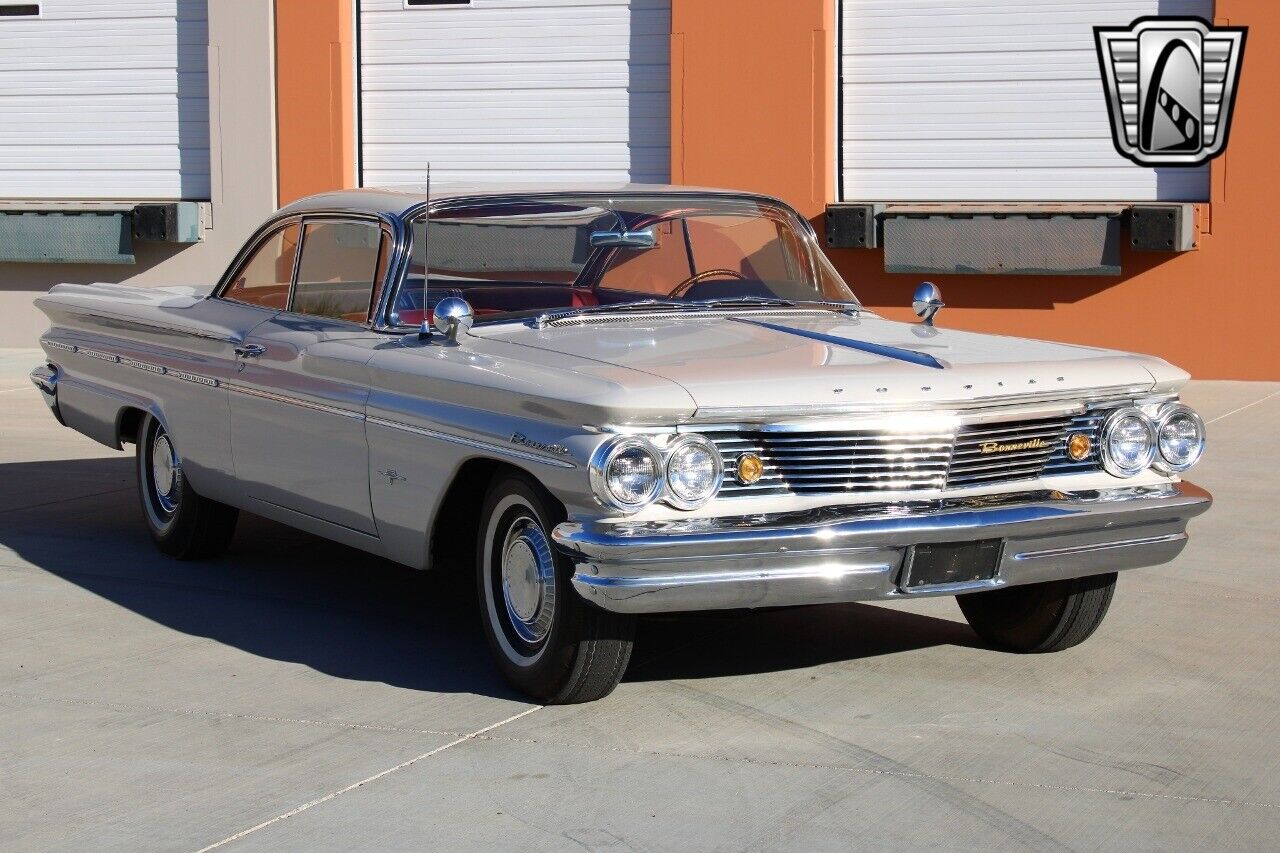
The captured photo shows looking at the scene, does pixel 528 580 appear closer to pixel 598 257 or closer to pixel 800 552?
pixel 800 552

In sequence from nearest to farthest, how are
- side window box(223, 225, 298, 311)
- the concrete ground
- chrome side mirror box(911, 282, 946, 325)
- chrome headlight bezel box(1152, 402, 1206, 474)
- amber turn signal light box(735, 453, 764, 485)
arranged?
the concrete ground < amber turn signal light box(735, 453, 764, 485) < chrome headlight bezel box(1152, 402, 1206, 474) < chrome side mirror box(911, 282, 946, 325) < side window box(223, 225, 298, 311)

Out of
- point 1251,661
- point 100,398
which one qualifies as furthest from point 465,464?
point 100,398

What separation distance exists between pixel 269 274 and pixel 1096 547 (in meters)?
3.39

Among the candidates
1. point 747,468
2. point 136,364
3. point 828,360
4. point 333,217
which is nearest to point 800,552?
point 747,468

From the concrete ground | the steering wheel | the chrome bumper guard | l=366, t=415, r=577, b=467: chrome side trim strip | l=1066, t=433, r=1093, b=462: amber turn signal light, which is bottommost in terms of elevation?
the concrete ground

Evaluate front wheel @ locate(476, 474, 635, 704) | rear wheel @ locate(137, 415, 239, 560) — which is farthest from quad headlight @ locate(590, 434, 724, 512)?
rear wheel @ locate(137, 415, 239, 560)

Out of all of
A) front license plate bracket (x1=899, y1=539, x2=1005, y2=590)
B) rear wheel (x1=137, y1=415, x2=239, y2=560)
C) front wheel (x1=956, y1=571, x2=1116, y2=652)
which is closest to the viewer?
front license plate bracket (x1=899, y1=539, x2=1005, y2=590)

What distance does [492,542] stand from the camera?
208 inches

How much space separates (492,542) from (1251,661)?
2.46 meters

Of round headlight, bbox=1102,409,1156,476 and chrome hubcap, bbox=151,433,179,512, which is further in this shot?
chrome hubcap, bbox=151,433,179,512

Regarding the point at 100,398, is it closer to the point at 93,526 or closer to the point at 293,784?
the point at 93,526

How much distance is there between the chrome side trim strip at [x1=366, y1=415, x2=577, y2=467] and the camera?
484 centimetres

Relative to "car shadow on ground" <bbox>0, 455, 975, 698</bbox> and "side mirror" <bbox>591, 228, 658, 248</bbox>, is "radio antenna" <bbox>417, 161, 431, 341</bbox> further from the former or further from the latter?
"car shadow on ground" <bbox>0, 455, 975, 698</bbox>

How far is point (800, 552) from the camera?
4.74 meters
